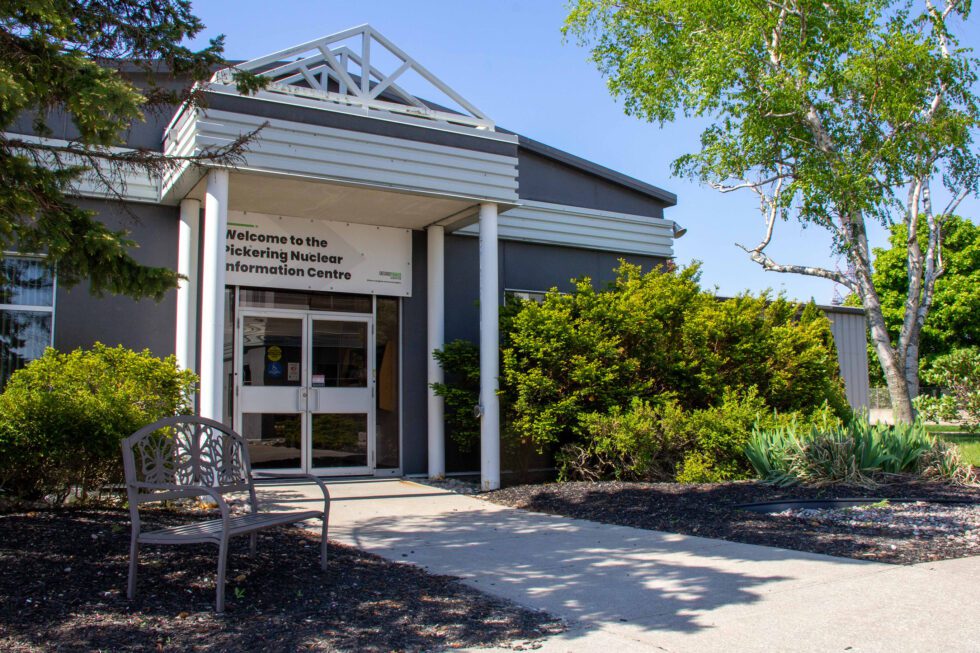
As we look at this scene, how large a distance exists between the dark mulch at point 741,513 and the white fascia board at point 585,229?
4.45m

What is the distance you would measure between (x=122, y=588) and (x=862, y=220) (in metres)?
16.1

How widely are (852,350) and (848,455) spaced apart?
31.5ft

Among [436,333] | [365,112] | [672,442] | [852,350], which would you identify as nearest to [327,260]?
[436,333]

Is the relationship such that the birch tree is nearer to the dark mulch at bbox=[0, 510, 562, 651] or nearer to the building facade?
the building facade

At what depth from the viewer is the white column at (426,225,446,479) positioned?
11258 mm

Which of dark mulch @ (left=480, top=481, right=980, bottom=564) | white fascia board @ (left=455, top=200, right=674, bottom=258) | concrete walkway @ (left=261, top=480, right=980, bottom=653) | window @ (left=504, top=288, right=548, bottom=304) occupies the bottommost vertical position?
concrete walkway @ (left=261, top=480, right=980, bottom=653)

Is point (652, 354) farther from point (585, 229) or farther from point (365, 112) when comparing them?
point (365, 112)

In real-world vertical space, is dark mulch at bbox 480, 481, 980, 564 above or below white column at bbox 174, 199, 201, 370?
below

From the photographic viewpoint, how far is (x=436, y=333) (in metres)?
11.4

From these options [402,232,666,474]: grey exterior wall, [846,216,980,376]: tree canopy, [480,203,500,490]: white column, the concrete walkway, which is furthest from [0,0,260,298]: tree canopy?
[846,216,980,376]: tree canopy

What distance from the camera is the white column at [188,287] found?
9.80 metres

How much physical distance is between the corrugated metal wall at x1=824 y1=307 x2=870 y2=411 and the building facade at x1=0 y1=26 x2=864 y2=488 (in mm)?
7684

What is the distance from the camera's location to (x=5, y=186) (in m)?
5.29

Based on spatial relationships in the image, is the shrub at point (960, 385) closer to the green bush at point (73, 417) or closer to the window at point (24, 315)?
the green bush at point (73, 417)
